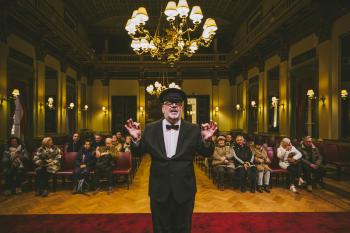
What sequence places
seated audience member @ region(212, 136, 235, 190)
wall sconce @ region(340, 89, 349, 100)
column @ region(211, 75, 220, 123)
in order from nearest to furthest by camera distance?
seated audience member @ region(212, 136, 235, 190)
wall sconce @ region(340, 89, 349, 100)
column @ region(211, 75, 220, 123)

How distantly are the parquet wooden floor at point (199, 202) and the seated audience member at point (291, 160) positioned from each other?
1.14 feet

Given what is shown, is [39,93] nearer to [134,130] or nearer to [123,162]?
[123,162]

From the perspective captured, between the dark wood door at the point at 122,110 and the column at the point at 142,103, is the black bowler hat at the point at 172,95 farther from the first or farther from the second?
the dark wood door at the point at 122,110

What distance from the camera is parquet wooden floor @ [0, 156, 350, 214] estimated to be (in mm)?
5184

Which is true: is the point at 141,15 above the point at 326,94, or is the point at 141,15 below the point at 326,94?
above

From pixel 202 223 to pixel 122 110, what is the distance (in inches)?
557

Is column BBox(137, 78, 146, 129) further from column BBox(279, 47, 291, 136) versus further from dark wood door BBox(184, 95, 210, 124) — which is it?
column BBox(279, 47, 291, 136)

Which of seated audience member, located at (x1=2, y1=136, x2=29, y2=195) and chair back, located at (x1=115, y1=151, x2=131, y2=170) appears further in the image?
chair back, located at (x1=115, y1=151, x2=131, y2=170)

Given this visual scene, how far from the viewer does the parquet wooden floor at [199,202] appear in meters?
5.18

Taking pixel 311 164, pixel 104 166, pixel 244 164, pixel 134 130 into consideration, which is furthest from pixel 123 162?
pixel 134 130

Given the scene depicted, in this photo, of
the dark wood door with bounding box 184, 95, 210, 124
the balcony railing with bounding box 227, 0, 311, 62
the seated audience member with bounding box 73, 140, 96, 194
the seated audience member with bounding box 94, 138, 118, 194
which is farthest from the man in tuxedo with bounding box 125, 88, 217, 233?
the dark wood door with bounding box 184, 95, 210, 124

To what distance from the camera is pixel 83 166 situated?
6.66 meters

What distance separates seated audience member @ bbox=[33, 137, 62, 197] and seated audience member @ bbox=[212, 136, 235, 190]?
12.1 feet

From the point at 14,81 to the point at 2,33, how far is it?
2253mm
